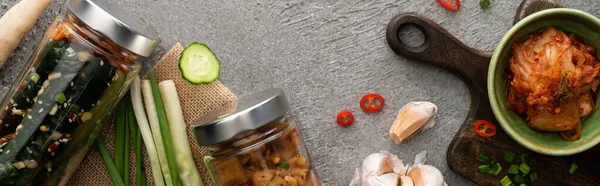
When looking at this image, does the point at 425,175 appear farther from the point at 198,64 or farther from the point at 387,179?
the point at 198,64

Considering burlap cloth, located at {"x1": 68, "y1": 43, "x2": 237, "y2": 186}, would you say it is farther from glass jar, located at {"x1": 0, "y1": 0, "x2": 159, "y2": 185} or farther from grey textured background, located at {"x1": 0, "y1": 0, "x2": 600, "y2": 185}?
glass jar, located at {"x1": 0, "y1": 0, "x2": 159, "y2": 185}

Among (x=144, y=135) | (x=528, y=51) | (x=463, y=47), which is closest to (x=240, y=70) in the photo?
(x=144, y=135)

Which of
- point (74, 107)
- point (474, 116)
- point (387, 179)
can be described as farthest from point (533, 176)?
point (74, 107)

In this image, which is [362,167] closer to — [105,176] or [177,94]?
[177,94]

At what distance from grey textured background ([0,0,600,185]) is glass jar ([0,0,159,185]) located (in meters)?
0.30

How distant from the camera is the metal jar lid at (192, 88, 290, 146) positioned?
7.70 ft

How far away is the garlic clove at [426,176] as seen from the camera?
8.55 ft

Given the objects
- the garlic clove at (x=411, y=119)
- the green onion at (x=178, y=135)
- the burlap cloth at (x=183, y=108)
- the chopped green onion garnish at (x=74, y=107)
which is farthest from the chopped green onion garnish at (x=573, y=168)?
the chopped green onion garnish at (x=74, y=107)

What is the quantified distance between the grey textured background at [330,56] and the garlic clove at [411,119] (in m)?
0.04

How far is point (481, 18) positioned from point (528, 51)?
333 mm

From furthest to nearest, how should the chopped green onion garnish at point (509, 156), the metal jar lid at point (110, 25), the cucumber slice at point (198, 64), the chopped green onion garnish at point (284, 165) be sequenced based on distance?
the chopped green onion garnish at point (509, 156), the cucumber slice at point (198, 64), the chopped green onion garnish at point (284, 165), the metal jar lid at point (110, 25)

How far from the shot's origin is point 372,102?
2746 mm

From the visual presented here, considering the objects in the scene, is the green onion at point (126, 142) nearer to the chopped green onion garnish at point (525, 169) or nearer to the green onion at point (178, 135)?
the green onion at point (178, 135)

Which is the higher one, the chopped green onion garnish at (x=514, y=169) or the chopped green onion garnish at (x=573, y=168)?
the chopped green onion garnish at (x=514, y=169)
